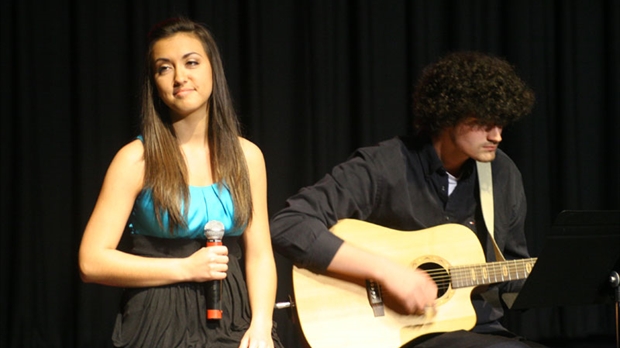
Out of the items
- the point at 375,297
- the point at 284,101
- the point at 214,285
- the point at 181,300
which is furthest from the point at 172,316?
the point at 284,101

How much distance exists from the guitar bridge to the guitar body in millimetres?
16

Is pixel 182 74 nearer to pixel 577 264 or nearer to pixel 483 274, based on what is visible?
pixel 483 274

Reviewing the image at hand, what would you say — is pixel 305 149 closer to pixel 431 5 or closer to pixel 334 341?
pixel 431 5

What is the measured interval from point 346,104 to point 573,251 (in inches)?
88.4

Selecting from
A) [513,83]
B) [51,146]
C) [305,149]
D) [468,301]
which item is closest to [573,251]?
[468,301]

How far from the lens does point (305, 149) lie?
457cm

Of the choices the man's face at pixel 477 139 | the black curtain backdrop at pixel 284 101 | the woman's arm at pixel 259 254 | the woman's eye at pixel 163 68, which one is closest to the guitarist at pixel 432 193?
the man's face at pixel 477 139

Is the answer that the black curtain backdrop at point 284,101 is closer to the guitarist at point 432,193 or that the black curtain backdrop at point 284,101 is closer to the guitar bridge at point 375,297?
the guitarist at point 432,193

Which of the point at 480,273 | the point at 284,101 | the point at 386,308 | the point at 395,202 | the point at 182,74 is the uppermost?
the point at 182,74

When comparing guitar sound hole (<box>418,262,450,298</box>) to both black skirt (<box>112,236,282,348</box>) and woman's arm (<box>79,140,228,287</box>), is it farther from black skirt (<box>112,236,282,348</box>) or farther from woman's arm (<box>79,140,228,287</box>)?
woman's arm (<box>79,140,228,287</box>)

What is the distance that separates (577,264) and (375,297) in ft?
2.43

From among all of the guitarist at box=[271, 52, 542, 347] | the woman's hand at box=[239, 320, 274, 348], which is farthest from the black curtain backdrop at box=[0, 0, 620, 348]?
the woman's hand at box=[239, 320, 274, 348]

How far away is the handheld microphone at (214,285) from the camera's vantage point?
2.54 meters

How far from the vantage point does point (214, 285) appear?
2.56 metres
